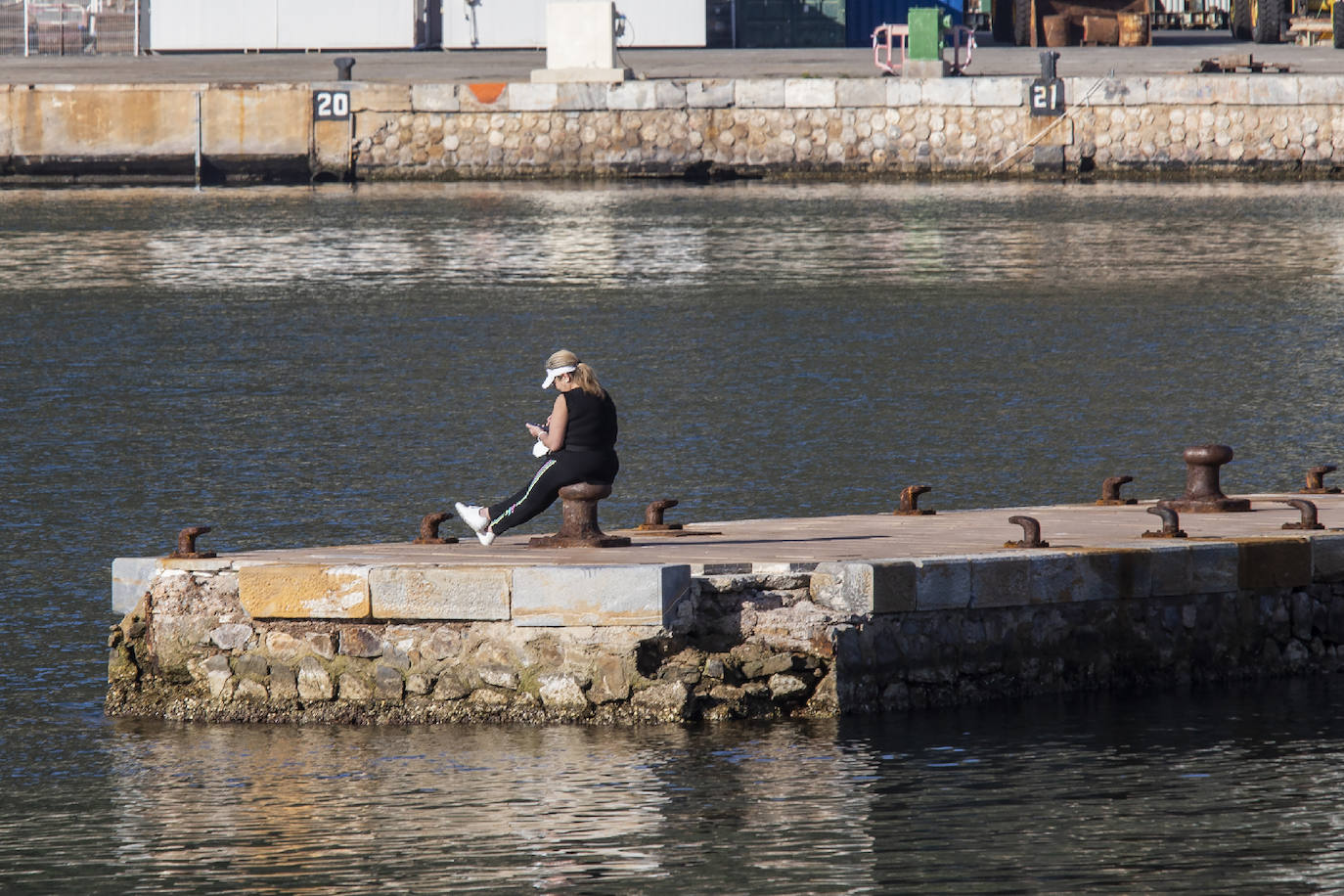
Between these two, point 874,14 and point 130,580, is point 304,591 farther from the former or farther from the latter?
point 874,14

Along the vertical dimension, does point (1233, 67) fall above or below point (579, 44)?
below

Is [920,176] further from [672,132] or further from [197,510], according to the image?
[197,510]

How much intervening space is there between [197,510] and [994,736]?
334 inches

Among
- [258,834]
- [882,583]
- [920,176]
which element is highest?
[920,176]

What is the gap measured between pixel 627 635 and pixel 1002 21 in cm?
5303

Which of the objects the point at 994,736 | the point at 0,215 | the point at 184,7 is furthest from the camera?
the point at 184,7

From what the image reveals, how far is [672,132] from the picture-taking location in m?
51.6

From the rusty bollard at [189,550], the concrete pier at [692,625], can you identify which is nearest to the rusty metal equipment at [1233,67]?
the concrete pier at [692,625]

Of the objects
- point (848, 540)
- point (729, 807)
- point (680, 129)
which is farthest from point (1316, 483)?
point (680, 129)

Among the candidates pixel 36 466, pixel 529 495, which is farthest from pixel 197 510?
pixel 529 495

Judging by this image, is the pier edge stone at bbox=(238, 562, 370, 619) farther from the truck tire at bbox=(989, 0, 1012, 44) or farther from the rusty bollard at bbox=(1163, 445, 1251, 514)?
the truck tire at bbox=(989, 0, 1012, 44)

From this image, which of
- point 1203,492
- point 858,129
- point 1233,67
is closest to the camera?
point 1203,492

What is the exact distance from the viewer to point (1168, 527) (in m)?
13.3

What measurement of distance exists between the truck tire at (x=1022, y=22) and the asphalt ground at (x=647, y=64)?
2.01ft
